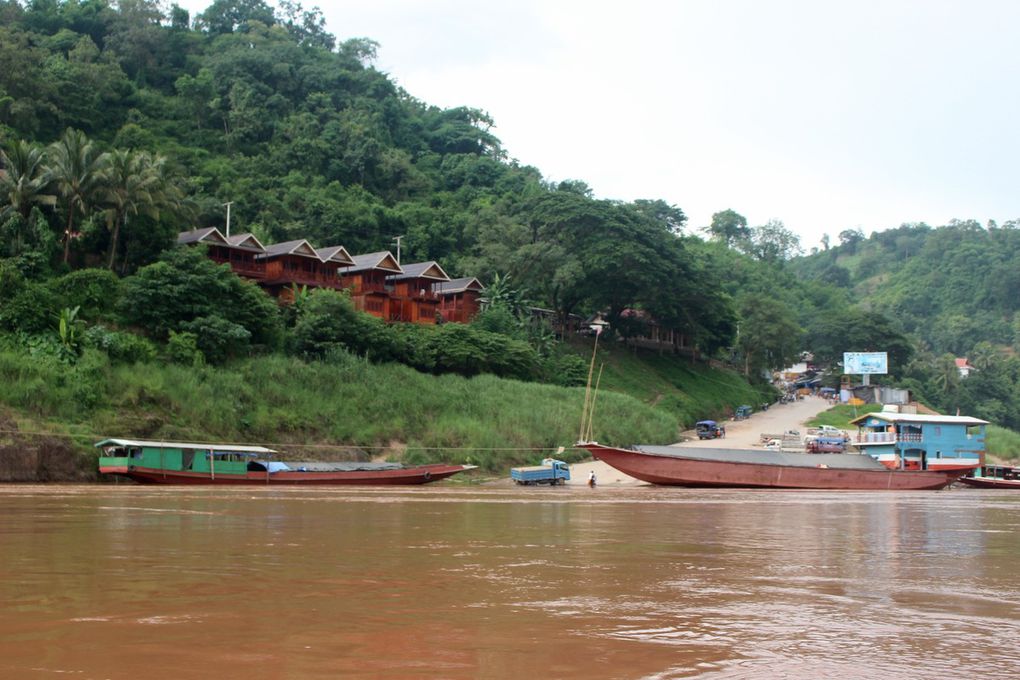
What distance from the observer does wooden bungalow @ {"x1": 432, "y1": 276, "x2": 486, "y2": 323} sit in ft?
200

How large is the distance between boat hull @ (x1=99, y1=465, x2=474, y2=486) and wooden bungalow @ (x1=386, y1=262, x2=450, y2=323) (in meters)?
21.6

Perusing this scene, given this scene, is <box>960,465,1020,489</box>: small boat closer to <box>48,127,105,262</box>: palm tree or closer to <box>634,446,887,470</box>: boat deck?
<box>634,446,887,470</box>: boat deck

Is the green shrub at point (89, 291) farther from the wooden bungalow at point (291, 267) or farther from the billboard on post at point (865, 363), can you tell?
the billboard on post at point (865, 363)

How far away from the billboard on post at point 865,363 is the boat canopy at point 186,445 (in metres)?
53.3

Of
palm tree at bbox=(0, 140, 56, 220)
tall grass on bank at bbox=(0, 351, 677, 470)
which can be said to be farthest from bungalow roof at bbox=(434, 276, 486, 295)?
palm tree at bbox=(0, 140, 56, 220)

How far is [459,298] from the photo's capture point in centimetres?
6141

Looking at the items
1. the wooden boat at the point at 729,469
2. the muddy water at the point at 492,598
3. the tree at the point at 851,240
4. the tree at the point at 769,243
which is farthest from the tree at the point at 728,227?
the muddy water at the point at 492,598

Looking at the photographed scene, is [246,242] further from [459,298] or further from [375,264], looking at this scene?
[459,298]

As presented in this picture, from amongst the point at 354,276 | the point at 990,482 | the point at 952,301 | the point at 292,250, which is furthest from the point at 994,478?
the point at 952,301

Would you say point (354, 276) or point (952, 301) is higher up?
point (952, 301)

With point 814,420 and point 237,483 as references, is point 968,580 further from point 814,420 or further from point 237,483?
point 814,420

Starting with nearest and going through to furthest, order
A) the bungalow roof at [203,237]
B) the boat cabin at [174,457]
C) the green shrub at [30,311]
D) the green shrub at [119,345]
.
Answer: the boat cabin at [174,457], the green shrub at [119,345], the green shrub at [30,311], the bungalow roof at [203,237]

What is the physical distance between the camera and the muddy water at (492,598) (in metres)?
6.39

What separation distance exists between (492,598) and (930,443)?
39579 mm
